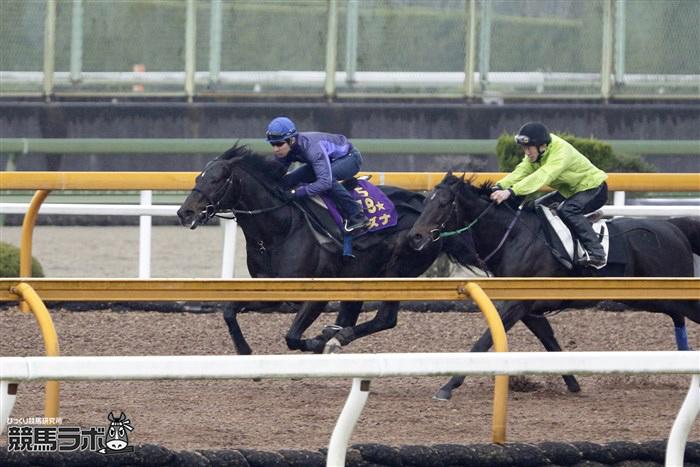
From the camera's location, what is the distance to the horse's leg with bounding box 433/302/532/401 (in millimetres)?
6559

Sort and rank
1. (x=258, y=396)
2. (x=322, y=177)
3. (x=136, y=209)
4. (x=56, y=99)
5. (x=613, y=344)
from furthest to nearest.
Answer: (x=56, y=99) < (x=136, y=209) < (x=613, y=344) < (x=322, y=177) < (x=258, y=396)

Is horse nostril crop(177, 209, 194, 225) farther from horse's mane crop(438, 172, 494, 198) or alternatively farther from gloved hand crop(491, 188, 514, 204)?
gloved hand crop(491, 188, 514, 204)

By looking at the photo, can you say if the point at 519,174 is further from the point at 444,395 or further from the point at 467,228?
the point at 444,395

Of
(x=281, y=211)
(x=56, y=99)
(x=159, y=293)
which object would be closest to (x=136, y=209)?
(x=281, y=211)

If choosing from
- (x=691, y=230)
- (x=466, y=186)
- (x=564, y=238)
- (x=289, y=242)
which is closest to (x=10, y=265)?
(x=289, y=242)

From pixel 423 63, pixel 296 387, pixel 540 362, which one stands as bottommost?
pixel 296 387

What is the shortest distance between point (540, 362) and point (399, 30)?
11184mm

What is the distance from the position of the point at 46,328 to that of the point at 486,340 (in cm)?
256

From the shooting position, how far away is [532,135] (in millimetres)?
7336

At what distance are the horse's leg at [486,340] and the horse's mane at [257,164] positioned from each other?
57.2 inches

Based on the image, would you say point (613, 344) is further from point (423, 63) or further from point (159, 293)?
point (423, 63)

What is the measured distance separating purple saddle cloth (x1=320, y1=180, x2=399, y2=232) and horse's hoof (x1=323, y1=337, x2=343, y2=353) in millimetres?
712

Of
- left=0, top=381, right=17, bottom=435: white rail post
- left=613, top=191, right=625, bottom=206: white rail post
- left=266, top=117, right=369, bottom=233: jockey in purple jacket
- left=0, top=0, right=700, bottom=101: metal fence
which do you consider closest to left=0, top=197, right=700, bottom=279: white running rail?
left=613, top=191, right=625, bottom=206: white rail post

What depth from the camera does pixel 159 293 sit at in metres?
5.16
